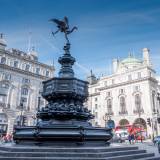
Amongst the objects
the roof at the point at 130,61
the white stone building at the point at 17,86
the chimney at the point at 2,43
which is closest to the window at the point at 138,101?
the roof at the point at 130,61

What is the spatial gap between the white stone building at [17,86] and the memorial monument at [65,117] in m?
38.1

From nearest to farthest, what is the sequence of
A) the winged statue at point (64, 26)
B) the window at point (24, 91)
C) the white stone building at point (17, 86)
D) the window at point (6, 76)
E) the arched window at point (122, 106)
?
the winged statue at point (64, 26), the white stone building at point (17, 86), the window at point (6, 76), the window at point (24, 91), the arched window at point (122, 106)

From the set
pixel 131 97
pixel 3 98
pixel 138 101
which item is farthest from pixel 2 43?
pixel 138 101

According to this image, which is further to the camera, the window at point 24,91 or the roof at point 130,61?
the roof at point 130,61

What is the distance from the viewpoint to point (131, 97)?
204 ft

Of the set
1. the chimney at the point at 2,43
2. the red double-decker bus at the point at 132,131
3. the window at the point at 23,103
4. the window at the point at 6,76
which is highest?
the chimney at the point at 2,43

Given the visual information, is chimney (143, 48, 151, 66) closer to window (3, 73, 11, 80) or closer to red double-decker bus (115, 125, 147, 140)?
red double-decker bus (115, 125, 147, 140)

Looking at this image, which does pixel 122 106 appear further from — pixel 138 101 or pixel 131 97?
pixel 138 101

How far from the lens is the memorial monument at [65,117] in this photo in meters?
10.8

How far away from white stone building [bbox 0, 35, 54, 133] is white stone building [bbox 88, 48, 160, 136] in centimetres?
2129

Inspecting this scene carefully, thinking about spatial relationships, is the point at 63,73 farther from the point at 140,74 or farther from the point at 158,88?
the point at 158,88

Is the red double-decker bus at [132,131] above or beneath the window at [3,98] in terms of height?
beneath

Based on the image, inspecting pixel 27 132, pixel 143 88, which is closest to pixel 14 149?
pixel 27 132

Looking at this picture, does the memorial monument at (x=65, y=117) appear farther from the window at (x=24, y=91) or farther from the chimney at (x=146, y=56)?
the chimney at (x=146, y=56)
